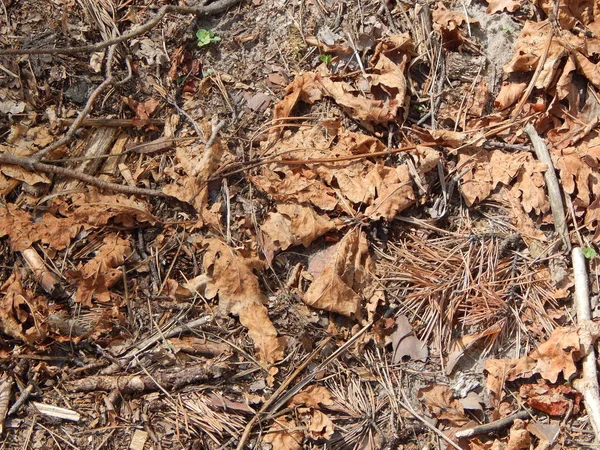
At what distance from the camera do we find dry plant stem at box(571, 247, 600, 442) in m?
2.90

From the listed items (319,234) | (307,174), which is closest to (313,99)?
(307,174)

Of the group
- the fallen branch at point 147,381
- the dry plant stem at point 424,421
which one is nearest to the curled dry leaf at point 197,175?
the fallen branch at point 147,381

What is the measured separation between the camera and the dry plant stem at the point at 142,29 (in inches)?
127

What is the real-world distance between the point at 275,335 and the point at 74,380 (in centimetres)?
107

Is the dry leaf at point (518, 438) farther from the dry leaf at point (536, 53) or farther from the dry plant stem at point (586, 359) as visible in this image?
the dry leaf at point (536, 53)

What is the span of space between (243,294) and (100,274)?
0.78 metres

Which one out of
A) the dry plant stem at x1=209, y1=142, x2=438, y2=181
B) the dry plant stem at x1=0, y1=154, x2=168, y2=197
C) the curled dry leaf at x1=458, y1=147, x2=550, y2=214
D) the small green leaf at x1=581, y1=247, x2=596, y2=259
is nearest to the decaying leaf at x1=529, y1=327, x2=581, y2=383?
the small green leaf at x1=581, y1=247, x2=596, y2=259

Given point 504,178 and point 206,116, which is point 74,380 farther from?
point 504,178

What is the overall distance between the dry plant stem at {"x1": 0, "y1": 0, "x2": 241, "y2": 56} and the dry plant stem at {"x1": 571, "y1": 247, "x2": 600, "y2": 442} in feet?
8.48

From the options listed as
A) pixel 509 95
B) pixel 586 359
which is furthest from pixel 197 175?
pixel 586 359

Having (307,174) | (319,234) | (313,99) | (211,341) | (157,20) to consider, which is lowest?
(211,341)

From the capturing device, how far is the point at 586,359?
9.76 ft

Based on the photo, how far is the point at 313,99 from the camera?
3.46 metres

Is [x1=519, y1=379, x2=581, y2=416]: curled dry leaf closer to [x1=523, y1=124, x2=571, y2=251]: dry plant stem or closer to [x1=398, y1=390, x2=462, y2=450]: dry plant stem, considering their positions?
[x1=398, y1=390, x2=462, y2=450]: dry plant stem
